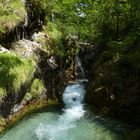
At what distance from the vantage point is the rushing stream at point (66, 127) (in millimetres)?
13047

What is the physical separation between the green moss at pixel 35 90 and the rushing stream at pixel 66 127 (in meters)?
0.97

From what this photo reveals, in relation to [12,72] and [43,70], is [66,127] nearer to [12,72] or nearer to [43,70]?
[12,72]

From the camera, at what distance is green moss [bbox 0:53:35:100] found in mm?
13186

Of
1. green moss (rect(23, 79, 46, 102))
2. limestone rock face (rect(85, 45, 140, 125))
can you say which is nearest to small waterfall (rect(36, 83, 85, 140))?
limestone rock face (rect(85, 45, 140, 125))

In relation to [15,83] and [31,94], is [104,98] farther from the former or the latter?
[15,83]

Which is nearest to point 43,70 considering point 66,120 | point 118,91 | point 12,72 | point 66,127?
point 66,120

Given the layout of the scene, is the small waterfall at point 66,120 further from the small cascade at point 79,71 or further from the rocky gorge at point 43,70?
the small cascade at point 79,71

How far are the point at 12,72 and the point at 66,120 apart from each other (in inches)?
157

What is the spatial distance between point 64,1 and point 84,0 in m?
2.62

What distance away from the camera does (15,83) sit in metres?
13.6

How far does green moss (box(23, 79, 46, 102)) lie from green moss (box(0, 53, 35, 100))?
49.0 inches

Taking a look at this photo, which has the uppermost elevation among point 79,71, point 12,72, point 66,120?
point 12,72

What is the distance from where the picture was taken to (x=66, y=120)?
1573 cm

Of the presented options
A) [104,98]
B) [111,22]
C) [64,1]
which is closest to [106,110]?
[104,98]
